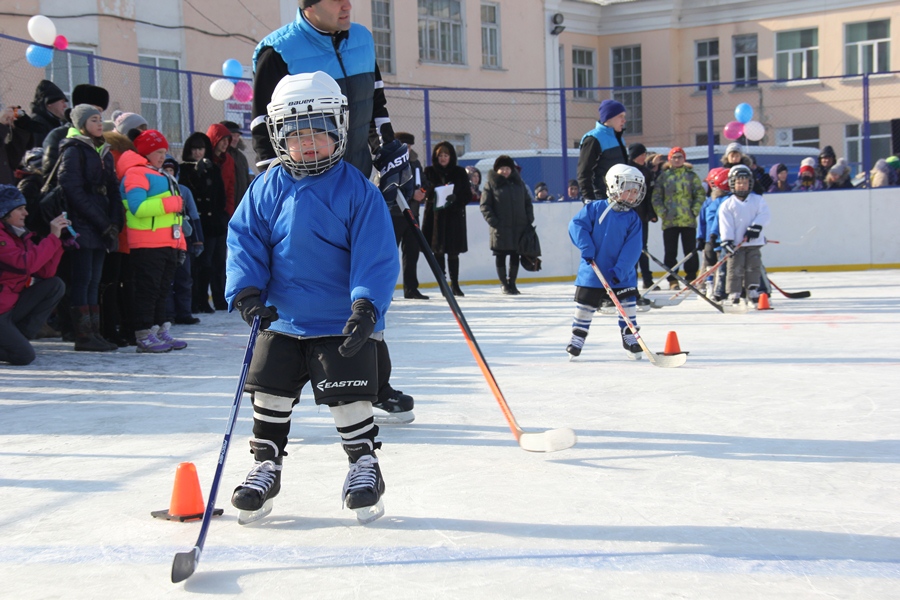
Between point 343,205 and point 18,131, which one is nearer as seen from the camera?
point 343,205

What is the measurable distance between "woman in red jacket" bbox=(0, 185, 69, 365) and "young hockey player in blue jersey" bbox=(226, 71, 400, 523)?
3.29 metres

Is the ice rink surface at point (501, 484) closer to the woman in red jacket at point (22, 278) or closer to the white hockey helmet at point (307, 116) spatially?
the woman in red jacket at point (22, 278)

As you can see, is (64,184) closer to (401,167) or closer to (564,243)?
(401,167)

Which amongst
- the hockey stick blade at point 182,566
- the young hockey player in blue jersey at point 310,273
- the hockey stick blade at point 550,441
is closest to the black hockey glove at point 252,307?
the young hockey player in blue jersey at point 310,273

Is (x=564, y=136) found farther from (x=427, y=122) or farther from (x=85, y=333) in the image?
(x=85, y=333)

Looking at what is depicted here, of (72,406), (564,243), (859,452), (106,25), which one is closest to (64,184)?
(72,406)

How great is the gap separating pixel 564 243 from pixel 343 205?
9.45m

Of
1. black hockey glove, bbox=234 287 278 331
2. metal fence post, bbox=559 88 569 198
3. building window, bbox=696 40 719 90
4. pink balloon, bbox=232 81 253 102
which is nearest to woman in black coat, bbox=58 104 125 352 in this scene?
black hockey glove, bbox=234 287 278 331

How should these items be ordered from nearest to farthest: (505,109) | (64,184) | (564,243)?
(64,184)
(564,243)
(505,109)

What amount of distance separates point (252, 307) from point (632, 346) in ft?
11.3

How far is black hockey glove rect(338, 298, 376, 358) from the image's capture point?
8.41 ft

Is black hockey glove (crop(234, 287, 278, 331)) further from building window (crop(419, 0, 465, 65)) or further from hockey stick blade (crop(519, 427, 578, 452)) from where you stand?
building window (crop(419, 0, 465, 65))

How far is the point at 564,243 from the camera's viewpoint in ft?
39.5

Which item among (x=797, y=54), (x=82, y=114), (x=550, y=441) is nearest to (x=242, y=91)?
(x=82, y=114)
